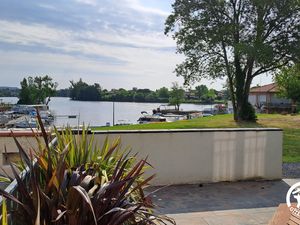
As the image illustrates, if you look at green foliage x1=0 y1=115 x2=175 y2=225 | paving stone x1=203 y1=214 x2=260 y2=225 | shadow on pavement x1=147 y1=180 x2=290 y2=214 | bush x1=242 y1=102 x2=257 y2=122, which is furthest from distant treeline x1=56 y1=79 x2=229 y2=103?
green foliage x1=0 y1=115 x2=175 y2=225

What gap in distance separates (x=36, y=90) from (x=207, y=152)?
5859 cm

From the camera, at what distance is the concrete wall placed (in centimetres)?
573

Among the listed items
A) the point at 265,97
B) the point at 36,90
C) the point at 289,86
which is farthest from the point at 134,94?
the point at 289,86

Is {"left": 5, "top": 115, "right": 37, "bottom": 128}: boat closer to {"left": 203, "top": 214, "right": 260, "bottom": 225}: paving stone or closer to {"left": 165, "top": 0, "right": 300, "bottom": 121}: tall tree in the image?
{"left": 203, "top": 214, "right": 260, "bottom": 225}: paving stone

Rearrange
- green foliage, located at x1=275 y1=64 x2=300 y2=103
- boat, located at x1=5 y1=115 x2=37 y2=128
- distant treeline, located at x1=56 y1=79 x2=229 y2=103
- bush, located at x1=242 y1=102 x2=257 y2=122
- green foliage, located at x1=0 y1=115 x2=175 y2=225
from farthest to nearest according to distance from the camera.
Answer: distant treeline, located at x1=56 y1=79 x2=229 y2=103
green foliage, located at x1=275 y1=64 x2=300 y2=103
bush, located at x1=242 y1=102 x2=257 y2=122
boat, located at x1=5 y1=115 x2=37 y2=128
green foliage, located at x1=0 y1=115 x2=175 y2=225

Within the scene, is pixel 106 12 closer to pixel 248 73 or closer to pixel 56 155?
pixel 56 155

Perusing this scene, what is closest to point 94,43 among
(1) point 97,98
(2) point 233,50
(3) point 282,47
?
(2) point 233,50

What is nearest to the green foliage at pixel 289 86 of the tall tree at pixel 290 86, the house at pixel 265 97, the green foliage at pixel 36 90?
the tall tree at pixel 290 86

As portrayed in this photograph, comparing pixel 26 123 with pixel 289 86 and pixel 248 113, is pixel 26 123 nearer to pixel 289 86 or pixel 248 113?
pixel 248 113

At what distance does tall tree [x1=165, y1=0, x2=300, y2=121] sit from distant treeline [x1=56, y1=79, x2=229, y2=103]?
42.4 meters

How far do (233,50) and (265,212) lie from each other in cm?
1797

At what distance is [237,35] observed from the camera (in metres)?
21.7

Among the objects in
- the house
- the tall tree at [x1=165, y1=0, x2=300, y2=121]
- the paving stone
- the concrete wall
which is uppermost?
the tall tree at [x1=165, y1=0, x2=300, y2=121]

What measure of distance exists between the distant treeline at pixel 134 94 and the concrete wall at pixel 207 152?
60070 millimetres
